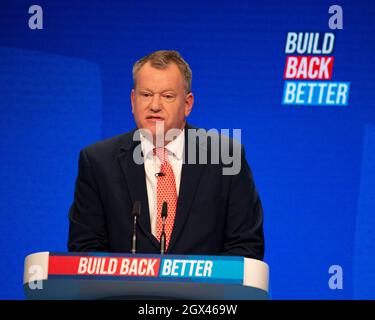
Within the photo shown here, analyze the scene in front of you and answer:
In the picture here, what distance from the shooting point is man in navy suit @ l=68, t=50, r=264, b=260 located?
135 inches

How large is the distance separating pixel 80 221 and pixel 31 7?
195cm

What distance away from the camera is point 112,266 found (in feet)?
9.12

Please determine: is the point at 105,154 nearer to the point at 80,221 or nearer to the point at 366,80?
the point at 80,221

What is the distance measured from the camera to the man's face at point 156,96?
3527 mm

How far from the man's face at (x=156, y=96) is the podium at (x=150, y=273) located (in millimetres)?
874

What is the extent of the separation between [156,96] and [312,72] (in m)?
1.58

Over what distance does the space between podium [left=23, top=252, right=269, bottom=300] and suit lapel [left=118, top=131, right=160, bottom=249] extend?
1.83 feet

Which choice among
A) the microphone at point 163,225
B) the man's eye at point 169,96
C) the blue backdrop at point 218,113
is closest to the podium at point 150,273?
the microphone at point 163,225

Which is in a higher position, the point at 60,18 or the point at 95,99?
the point at 60,18

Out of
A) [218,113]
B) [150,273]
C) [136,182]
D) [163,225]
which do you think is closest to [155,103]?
[136,182]

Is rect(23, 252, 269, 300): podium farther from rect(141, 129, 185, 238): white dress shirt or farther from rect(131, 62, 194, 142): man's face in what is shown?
rect(131, 62, 194, 142): man's face

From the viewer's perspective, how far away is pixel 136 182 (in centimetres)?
349

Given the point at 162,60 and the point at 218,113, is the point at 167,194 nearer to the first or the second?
the point at 162,60
